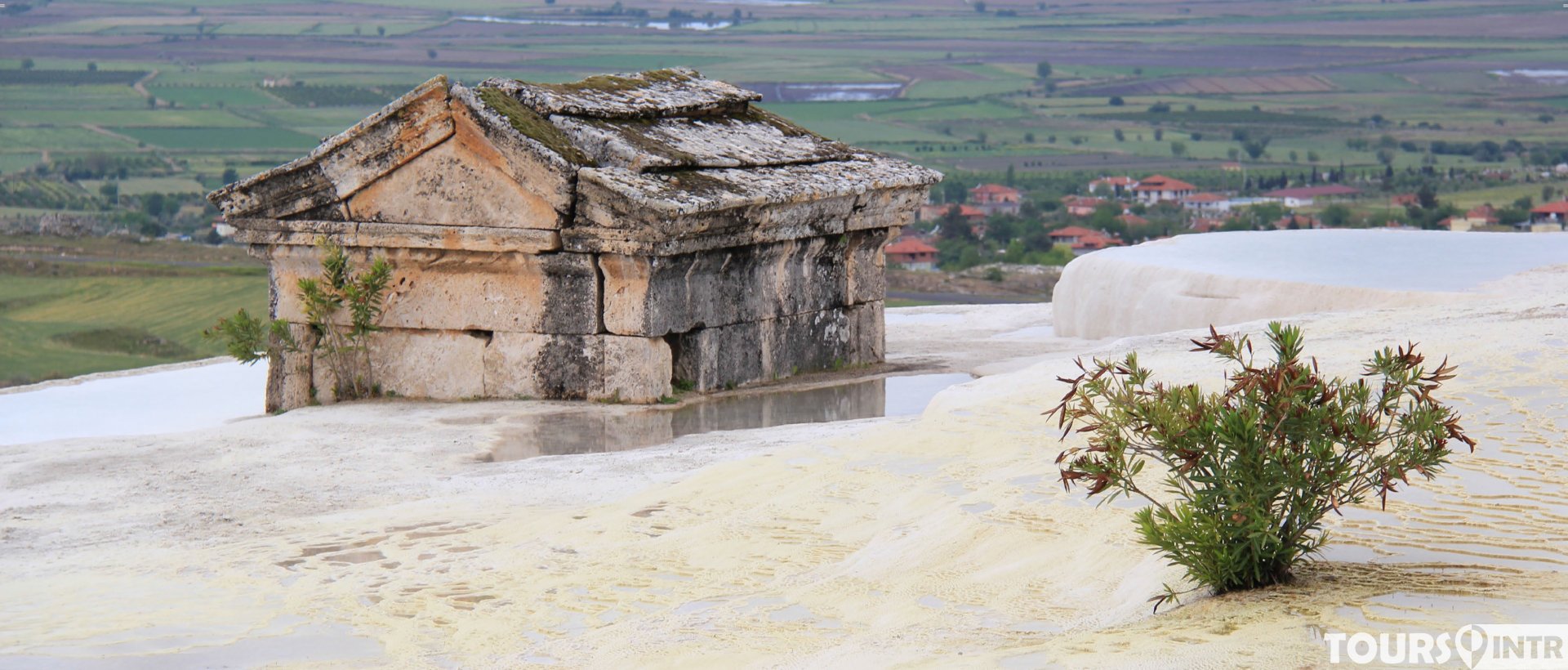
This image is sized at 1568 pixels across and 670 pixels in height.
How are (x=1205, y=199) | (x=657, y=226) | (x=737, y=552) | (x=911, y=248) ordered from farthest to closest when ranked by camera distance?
(x=1205, y=199) → (x=911, y=248) → (x=657, y=226) → (x=737, y=552)

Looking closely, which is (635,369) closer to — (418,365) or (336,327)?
(418,365)

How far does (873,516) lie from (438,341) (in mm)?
Result: 4688

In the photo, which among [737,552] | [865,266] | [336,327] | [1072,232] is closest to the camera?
[737,552]

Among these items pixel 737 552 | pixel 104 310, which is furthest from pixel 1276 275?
pixel 104 310

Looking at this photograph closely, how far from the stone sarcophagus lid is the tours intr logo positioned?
5935mm

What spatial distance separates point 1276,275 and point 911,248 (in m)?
40.8

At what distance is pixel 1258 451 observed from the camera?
5375 millimetres

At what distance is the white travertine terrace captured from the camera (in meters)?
13.0

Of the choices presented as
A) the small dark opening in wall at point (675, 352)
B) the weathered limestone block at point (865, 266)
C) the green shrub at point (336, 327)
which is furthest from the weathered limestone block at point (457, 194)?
the weathered limestone block at point (865, 266)

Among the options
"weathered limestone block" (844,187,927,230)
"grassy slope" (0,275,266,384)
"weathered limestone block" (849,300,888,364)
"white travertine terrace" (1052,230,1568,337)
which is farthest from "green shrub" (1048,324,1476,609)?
"grassy slope" (0,275,266,384)

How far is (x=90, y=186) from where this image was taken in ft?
288

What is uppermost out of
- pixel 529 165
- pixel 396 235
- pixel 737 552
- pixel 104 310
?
pixel 529 165

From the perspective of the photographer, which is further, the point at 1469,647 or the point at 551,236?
the point at 551,236

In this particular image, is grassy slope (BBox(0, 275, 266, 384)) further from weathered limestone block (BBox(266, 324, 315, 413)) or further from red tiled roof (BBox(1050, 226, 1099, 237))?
red tiled roof (BBox(1050, 226, 1099, 237))
